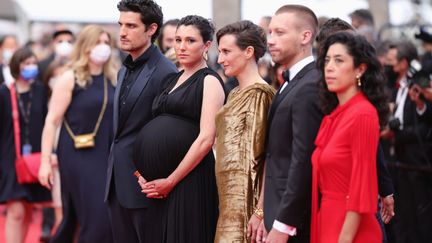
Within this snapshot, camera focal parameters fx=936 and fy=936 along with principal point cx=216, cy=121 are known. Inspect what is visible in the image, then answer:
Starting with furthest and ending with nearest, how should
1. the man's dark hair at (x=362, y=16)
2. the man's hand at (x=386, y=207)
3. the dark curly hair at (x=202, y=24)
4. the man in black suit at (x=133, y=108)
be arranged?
the man's dark hair at (x=362, y=16), the man in black suit at (x=133, y=108), the dark curly hair at (x=202, y=24), the man's hand at (x=386, y=207)

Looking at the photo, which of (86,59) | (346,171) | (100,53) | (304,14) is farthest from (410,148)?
(346,171)

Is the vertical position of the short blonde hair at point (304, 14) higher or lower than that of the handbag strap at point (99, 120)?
higher

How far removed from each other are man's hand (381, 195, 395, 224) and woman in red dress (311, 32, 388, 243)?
0.97 metres

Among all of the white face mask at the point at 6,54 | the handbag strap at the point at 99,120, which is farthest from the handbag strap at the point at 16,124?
the white face mask at the point at 6,54

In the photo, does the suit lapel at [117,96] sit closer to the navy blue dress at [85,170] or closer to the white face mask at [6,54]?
the navy blue dress at [85,170]

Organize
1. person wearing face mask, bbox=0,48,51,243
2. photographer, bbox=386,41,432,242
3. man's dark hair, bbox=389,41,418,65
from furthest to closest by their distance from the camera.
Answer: person wearing face mask, bbox=0,48,51,243 < man's dark hair, bbox=389,41,418,65 < photographer, bbox=386,41,432,242

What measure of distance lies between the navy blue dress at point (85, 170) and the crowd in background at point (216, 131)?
0.04 feet

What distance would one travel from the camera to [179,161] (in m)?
6.24

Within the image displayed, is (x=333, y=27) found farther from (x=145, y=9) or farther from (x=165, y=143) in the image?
(x=145, y=9)

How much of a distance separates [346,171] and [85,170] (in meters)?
4.02

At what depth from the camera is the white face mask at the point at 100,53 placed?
27.7 ft

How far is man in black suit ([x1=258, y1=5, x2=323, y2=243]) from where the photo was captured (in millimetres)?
4938

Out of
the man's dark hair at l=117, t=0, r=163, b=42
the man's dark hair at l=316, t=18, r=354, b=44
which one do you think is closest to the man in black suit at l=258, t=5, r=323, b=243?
the man's dark hair at l=316, t=18, r=354, b=44

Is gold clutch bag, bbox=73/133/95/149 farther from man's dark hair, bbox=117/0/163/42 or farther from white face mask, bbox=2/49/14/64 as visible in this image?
white face mask, bbox=2/49/14/64
